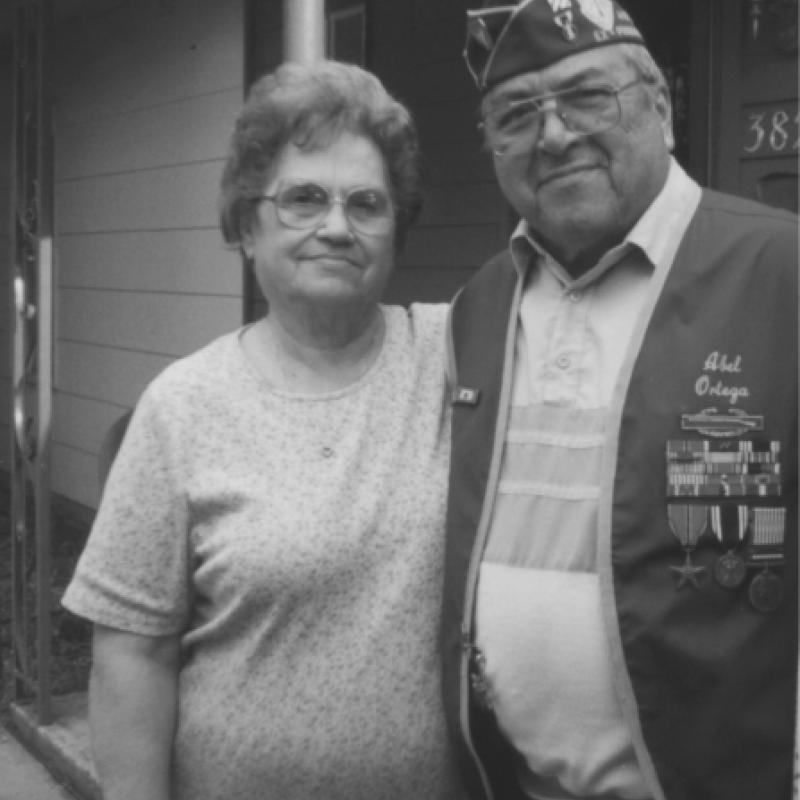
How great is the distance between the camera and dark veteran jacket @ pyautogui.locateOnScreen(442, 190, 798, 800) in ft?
6.43

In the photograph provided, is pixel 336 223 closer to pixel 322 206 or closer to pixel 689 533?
pixel 322 206

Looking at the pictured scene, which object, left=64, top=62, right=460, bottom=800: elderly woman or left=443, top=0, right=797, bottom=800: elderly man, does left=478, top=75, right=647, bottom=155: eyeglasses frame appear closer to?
left=443, top=0, right=797, bottom=800: elderly man

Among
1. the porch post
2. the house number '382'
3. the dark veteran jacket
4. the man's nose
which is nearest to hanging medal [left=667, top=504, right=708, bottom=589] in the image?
the dark veteran jacket

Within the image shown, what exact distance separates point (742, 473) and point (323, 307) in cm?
78

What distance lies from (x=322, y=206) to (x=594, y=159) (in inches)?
18.6

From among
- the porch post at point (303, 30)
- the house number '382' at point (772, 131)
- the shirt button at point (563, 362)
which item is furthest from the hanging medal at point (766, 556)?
the house number '382' at point (772, 131)

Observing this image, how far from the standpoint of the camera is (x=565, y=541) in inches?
81.5

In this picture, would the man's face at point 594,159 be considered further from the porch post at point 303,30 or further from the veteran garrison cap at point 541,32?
the porch post at point 303,30

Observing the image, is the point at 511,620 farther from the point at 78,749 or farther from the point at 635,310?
the point at 78,749

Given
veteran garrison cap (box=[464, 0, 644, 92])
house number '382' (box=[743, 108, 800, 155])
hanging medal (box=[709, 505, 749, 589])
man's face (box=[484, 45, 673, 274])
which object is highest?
house number '382' (box=[743, 108, 800, 155])

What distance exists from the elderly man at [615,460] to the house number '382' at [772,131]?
1.82 meters

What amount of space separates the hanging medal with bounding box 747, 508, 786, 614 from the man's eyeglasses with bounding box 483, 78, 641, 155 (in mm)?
670

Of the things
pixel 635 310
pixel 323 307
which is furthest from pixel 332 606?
pixel 635 310

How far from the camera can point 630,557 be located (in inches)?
77.8
